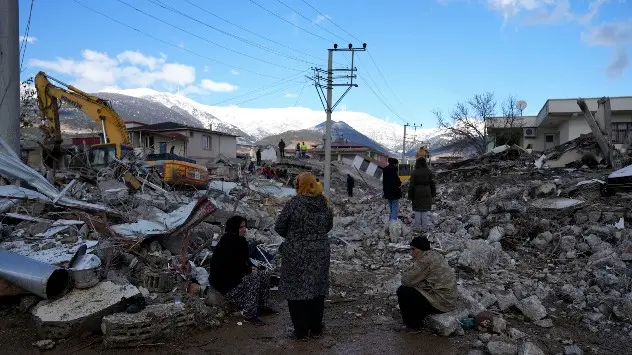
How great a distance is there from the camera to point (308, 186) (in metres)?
4.59

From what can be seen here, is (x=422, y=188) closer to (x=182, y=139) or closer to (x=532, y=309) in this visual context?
(x=532, y=309)

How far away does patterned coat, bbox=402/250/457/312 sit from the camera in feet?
15.6

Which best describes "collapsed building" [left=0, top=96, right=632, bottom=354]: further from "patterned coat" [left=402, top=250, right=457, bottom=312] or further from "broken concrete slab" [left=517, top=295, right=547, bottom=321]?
"patterned coat" [left=402, top=250, right=457, bottom=312]

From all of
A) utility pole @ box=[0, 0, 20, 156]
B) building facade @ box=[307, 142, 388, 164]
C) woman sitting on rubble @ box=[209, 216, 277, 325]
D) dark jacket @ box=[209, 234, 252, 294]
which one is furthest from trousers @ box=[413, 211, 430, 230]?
building facade @ box=[307, 142, 388, 164]

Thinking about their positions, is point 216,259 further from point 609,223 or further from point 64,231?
point 609,223

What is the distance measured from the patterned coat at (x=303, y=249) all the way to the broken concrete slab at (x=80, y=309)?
62.9 inches

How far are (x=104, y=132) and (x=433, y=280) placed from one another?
16.6 metres

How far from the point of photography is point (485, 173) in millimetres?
18641

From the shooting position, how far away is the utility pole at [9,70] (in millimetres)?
8977

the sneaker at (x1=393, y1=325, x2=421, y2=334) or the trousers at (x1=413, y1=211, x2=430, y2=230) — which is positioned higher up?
the trousers at (x1=413, y1=211, x2=430, y2=230)

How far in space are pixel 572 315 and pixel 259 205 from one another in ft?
39.7

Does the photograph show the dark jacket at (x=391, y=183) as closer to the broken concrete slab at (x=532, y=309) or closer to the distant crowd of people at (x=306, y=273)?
the broken concrete slab at (x=532, y=309)

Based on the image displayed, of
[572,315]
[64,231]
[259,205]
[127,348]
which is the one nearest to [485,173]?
[259,205]

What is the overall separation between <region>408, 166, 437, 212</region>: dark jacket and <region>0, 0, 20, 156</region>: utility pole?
24.8 ft
